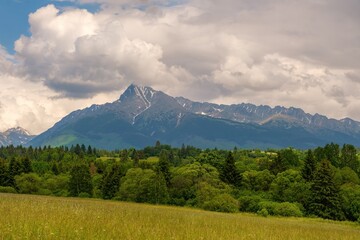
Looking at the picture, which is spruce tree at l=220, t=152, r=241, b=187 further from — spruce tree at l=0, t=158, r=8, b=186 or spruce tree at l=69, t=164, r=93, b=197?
spruce tree at l=0, t=158, r=8, b=186

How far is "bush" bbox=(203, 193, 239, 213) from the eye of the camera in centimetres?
10006

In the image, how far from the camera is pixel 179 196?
412ft

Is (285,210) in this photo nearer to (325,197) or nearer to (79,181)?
(325,197)

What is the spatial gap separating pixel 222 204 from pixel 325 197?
26.4 m

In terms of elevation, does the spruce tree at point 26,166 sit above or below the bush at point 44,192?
above

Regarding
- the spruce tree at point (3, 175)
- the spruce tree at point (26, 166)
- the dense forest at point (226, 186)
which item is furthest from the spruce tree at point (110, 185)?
the spruce tree at point (3, 175)

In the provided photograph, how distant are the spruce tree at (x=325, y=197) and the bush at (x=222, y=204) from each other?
810 inches

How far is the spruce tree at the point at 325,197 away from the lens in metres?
102

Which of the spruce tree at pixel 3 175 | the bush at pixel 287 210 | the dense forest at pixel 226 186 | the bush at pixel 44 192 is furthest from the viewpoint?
the spruce tree at pixel 3 175

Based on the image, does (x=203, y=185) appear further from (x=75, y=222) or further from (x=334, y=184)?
(x=75, y=222)

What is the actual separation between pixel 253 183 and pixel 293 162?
36.7 m

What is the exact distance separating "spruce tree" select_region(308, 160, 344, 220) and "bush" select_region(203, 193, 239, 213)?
20.6 metres

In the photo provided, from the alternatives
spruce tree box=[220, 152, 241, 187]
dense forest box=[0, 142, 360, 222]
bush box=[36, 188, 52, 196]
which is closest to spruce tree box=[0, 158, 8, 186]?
dense forest box=[0, 142, 360, 222]

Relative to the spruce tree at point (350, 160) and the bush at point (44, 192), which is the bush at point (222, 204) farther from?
the spruce tree at point (350, 160)
